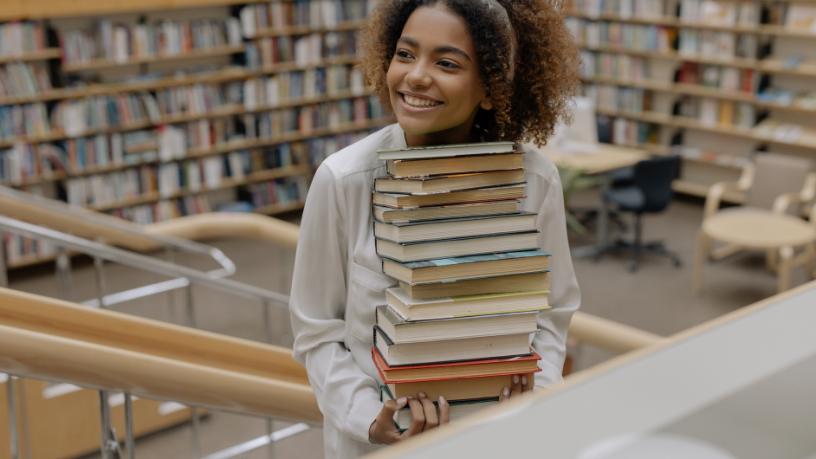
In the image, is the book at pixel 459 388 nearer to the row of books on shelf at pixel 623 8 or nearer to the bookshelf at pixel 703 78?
the bookshelf at pixel 703 78

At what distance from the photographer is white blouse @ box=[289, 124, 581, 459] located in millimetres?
1131

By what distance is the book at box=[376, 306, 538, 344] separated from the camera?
1.02 meters

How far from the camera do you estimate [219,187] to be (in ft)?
21.3

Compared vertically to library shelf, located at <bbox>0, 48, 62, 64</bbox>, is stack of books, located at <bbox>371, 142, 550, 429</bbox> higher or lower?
lower

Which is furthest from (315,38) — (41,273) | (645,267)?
(645,267)

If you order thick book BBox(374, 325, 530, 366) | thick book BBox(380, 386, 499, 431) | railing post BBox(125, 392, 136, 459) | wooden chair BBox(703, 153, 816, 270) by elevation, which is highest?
thick book BBox(374, 325, 530, 366)

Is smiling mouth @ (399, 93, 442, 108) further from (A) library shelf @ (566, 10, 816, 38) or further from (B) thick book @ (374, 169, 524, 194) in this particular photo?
(A) library shelf @ (566, 10, 816, 38)

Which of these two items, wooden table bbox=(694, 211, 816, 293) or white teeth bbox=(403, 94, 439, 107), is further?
wooden table bbox=(694, 211, 816, 293)

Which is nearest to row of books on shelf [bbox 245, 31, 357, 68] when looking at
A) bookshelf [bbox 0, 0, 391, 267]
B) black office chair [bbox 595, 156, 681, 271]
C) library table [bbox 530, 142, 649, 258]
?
bookshelf [bbox 0, 0, 391, 267]

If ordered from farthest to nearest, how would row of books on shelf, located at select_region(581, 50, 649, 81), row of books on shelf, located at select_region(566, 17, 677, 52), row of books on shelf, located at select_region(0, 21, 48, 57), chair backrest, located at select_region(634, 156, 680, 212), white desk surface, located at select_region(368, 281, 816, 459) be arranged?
row of books on shelf, located at select_region(581, 50, 649, 81) → row of books on shelf, located at select_region(566, 17, 677, 52) → chair backrest, located at select_region(634, 156, 680, 212) → row of books on shelf, located at select_region(0, 21, 48, 57) → white desk surface, located at select_region(368, 281, 816, 459)

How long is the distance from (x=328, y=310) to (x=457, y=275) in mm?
261

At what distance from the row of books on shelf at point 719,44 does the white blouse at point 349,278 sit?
624cm

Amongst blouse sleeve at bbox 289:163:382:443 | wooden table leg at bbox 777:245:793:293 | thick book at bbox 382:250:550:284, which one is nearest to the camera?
thick book at bbox 382:250:550:284

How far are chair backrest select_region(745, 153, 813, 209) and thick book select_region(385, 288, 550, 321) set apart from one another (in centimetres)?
519
